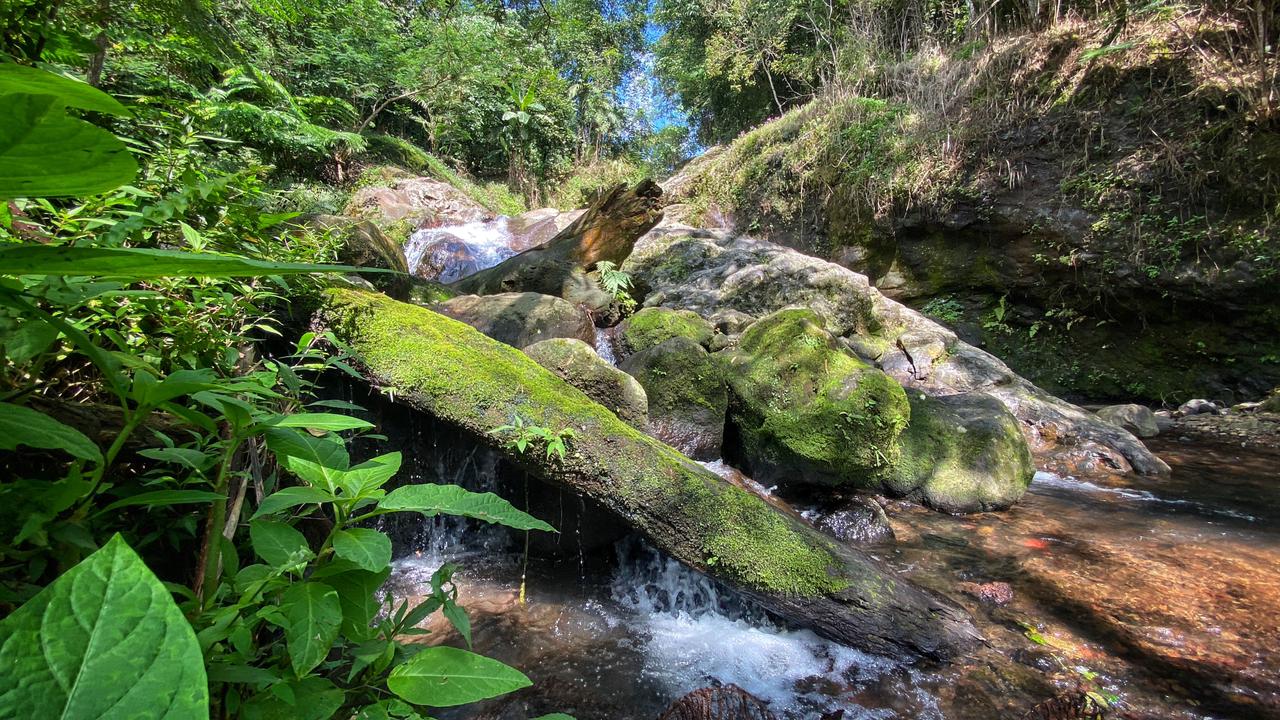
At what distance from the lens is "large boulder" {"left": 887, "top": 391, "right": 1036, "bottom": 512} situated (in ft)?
14.7

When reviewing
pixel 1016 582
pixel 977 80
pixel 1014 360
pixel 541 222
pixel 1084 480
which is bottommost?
pixel 1016 582

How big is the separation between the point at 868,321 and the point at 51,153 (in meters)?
8.60

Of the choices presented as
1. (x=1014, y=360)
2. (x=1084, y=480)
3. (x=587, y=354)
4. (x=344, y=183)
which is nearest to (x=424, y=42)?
(x=344, y=183)

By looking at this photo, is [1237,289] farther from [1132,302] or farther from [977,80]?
[977,80]

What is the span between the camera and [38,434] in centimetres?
59

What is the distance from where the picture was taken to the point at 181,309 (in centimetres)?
143

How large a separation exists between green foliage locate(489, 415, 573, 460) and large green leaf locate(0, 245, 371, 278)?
7.40 ft

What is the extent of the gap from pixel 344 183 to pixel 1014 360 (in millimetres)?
16668

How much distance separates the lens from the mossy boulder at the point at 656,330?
18.7ft

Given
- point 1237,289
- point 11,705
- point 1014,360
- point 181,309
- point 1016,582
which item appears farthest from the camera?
point 1014,360

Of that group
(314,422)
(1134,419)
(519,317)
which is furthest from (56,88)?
(1134,419)

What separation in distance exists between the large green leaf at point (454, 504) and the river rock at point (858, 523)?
11.5 ft

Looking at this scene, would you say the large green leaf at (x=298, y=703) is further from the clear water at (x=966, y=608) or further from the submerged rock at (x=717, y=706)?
the clear water at (x=966, y=608)

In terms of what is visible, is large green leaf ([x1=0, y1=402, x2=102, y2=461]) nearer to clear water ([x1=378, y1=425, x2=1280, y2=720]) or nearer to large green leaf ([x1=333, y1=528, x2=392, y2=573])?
large green leaf ([x1=333, y1=528, x2=392, y2=573])
